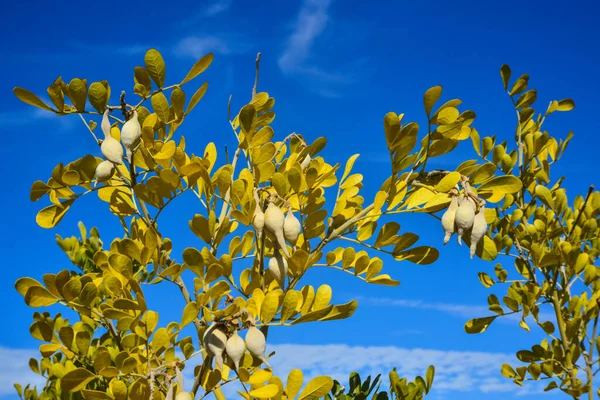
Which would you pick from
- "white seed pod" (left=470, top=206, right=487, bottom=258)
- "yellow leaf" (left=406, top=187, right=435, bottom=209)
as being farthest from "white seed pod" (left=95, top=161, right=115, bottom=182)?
"white seed pod" (left=470, top=206, right=487, bottom=258)

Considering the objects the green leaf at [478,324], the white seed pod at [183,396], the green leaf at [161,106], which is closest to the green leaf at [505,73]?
the green leaf at [478,324]

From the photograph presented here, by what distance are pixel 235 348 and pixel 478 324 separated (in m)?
1.65

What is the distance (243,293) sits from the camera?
152 cm

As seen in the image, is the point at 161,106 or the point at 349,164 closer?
the point at 161,106

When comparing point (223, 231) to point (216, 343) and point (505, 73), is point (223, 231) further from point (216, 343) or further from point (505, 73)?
point (505, 73)

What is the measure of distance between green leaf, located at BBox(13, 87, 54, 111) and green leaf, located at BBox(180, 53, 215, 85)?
0.35m

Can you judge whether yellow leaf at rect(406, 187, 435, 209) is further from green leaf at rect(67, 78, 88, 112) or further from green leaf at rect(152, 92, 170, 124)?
green leaf at rect(67, 78, 88, 112)

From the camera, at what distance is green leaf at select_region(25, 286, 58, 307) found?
1.32 m

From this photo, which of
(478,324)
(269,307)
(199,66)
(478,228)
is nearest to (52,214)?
(199,66)

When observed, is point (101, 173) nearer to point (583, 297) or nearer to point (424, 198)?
point (424, 198)

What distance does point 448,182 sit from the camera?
54.1 inches

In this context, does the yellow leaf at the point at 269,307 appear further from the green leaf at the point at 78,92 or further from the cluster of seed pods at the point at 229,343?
the green leaf at the point at 78,92

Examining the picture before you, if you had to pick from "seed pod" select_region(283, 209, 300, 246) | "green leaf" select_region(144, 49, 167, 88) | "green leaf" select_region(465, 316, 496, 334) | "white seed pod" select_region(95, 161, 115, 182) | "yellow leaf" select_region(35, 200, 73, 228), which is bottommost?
"seed pod" select_region(283, 209, 300, 246)

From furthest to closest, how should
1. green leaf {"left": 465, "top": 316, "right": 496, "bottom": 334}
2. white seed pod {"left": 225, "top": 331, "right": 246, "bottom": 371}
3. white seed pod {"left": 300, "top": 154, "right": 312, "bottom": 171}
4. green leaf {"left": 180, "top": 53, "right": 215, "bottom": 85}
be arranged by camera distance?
green leaf {"left": 465, "top": 316, "right": 496, "bottom": 334} → white seed pod {"left": 300, "top": 154, "right": 312, "bottom": 171} → green leaf {"left": 180, "top": 53, "right": 215, "bottom": 85} → white seed pod {"left": 225, "top": 331, "right": 246, "bottom": 371}
